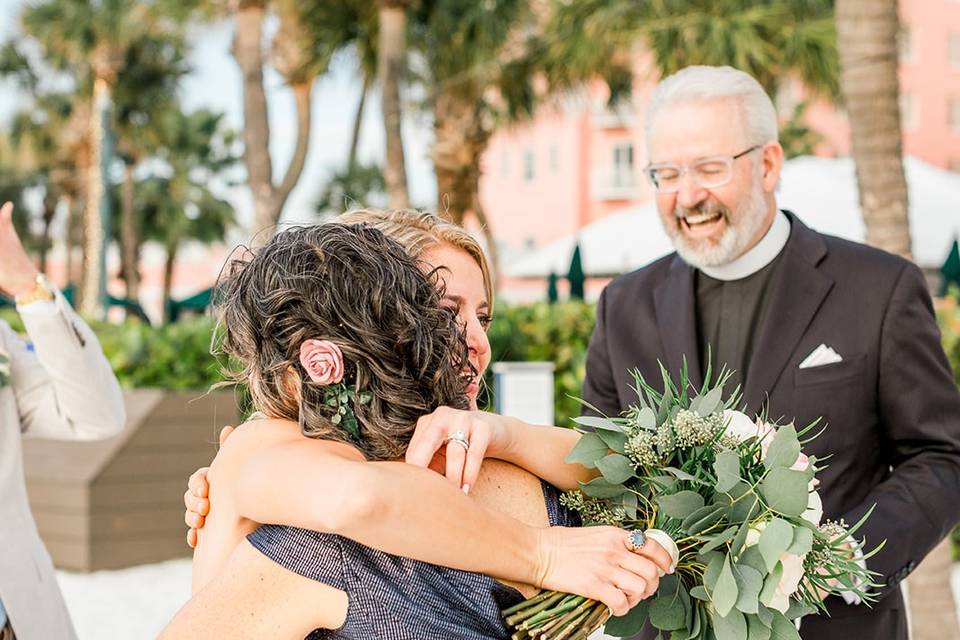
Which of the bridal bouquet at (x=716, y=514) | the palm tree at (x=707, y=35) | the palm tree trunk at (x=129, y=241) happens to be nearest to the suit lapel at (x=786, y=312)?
the bridal bouquet at (x=716, y=514)

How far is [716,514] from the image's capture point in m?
1.71

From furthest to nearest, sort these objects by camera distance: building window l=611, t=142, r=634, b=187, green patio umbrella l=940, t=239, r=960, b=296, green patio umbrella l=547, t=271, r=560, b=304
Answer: building window l=611, t=142, r=634, b=187 → green patio umbrella l=547, t=271, r=560, b=304 → green patio umbrella l=940, t=239, r=960, b=296

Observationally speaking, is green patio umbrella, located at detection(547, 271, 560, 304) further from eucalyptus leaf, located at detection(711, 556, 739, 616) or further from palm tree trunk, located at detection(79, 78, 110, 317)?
eucalyptus leaf, located at detection(711, 556, 739, 616)

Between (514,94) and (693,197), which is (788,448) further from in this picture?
(514,94)

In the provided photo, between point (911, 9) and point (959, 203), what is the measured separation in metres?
38.7

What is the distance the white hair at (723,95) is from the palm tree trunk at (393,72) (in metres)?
13.5

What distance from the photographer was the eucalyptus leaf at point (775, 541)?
161 centimetres

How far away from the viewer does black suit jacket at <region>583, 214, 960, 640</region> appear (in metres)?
2.52

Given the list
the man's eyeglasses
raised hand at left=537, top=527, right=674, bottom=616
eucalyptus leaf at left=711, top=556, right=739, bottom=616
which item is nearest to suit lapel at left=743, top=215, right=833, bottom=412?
the man's eyeglasses

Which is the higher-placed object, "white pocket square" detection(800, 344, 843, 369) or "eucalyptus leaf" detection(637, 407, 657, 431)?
"eucalyptus leaf" detection(637, 407, 657, 431)

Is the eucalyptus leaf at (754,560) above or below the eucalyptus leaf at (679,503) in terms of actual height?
below

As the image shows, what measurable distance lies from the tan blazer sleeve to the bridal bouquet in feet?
5.80

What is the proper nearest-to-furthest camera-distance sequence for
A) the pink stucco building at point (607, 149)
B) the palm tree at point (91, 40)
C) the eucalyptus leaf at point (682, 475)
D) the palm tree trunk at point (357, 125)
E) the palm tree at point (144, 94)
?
the eucalyptus leaf at point (682, 475) → the palm tree trunk at point (357, 125) → the palm tree at point (91, 40) → the palm tree at point (144, 94) → the pink stucco building at point (607, 149)

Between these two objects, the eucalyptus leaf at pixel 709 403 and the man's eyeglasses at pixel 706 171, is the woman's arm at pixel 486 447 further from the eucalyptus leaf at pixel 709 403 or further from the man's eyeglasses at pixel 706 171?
the man's eyeglasses at pixel 706 171
